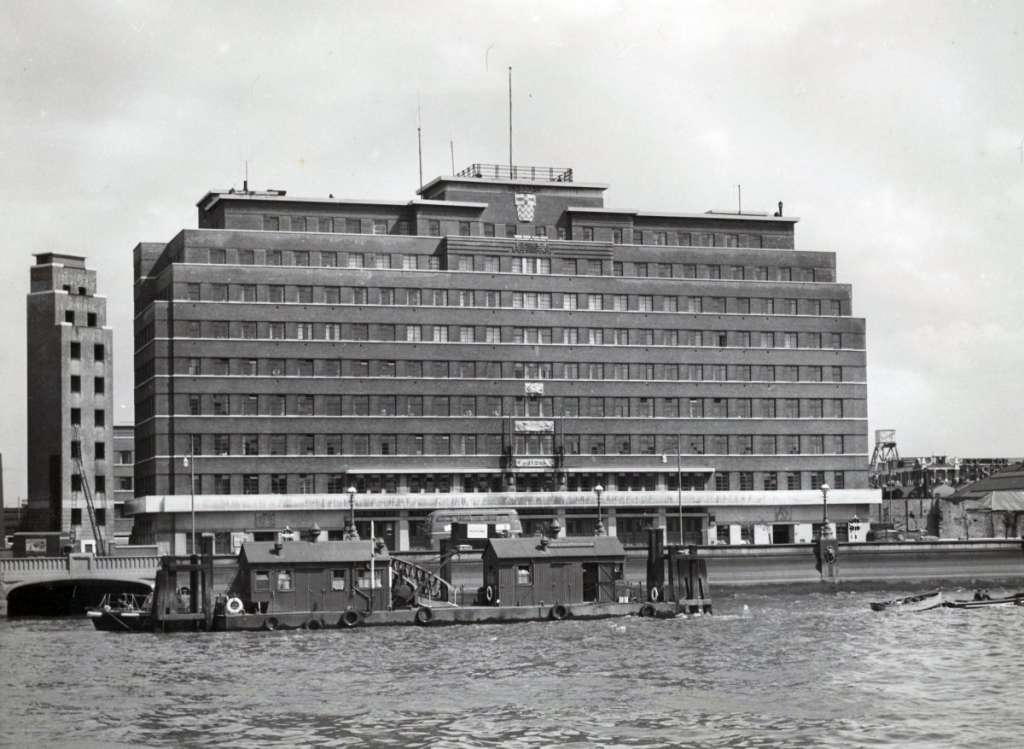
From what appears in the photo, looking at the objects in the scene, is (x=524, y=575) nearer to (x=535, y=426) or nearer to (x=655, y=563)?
(x=655, y=563)

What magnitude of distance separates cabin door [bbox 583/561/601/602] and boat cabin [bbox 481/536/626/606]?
1.00ft

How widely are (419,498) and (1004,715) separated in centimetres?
9760

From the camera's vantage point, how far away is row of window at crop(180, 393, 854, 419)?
146 metres

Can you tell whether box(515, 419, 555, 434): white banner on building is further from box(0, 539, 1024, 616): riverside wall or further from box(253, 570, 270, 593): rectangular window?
box(253, 570, 270, 593): rectangular window

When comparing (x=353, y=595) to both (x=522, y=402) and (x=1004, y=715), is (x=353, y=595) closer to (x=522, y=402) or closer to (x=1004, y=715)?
(x=1004, y=715)

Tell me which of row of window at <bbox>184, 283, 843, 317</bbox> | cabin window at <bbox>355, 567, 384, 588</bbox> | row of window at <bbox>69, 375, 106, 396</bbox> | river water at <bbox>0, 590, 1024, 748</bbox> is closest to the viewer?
river water at <bbox>0, 590, 1024, 748</bbox>

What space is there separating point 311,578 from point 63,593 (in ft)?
130

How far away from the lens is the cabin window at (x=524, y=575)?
3873 inches

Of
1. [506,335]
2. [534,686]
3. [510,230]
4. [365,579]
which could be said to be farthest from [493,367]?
[534,686]

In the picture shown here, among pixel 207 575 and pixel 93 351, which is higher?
pixel 93 351

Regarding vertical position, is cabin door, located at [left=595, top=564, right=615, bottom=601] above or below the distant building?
below

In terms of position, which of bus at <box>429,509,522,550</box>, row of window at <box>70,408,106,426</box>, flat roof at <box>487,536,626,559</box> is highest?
row of window at <box>70,408,106,426</box>

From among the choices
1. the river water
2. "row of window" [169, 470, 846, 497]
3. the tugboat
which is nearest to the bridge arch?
"row of window" [169, 470, 846, 497]

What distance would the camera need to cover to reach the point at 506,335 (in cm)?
15175
